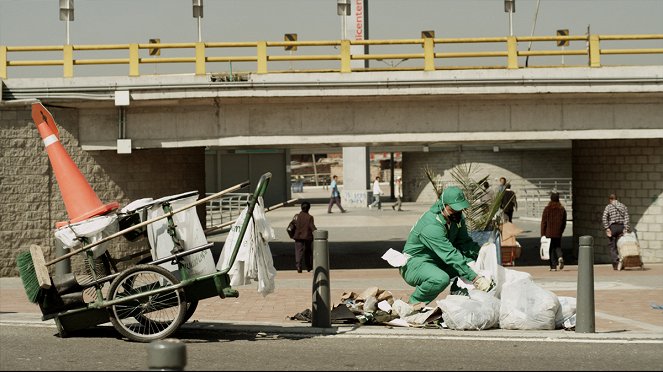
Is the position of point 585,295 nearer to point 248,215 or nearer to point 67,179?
point 248,215

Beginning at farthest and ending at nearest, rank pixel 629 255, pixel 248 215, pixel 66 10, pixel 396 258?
pixel 66 10 < pixel 629 255 < pixel 396 258 < pixel 248 215

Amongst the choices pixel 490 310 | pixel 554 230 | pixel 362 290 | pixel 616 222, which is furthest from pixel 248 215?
pixel 616 222

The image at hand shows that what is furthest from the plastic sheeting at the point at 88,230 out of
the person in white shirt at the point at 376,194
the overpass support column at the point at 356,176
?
the overpass support column at the point at 356,176

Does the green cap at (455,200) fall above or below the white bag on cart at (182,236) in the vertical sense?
above

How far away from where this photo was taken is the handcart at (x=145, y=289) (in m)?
9.52

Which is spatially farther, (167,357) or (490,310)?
(490,310)

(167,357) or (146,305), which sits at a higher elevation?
(167,357)

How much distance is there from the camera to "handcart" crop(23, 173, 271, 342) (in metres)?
9.52

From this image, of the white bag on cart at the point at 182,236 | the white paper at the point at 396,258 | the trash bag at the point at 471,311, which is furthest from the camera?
the white paper at the point at 396,258

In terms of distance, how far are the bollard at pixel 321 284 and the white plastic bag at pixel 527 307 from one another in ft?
5.47

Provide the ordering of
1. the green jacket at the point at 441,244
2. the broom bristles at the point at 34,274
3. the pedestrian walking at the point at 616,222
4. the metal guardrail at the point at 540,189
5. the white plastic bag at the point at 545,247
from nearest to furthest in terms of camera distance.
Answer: the broom bristles at the point at 34,274 → the green jacket at the point at 441,244 → the pedestrian walking at the point at 616,222 → the white plastic bag at the point at 545,247 → the metal guardrail at the point at 540,189

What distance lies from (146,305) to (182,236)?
2.32 ft

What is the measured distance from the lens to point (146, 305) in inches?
379

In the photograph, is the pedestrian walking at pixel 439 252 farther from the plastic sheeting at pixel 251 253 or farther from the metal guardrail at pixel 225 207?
the metal guardrail at pixel 225 207
